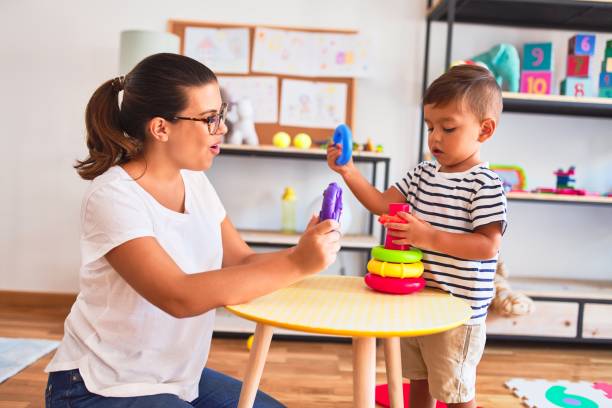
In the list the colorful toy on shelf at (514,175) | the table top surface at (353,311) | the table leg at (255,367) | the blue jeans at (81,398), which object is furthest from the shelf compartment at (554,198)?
the blue jeans at (81,398)

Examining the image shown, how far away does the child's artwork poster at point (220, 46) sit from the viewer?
113 inches

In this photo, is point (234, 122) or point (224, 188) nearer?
point (234, 122)

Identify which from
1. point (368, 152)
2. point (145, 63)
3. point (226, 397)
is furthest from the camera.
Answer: point (368, 152)

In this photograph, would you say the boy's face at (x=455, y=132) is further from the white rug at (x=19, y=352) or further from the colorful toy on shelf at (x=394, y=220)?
the white rug at (x=19, y=352)

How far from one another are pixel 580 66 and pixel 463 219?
1.75 m

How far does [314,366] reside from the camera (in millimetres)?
2314

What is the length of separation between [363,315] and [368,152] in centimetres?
174

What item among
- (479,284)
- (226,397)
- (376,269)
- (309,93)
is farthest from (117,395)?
(309,93)

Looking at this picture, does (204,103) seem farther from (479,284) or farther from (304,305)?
(479,284)

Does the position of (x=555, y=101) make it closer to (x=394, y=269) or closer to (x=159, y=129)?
(x=394, y=269)

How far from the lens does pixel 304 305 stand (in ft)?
3.28

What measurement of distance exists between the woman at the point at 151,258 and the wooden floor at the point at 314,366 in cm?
90

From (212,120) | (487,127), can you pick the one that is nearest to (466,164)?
(487,127)

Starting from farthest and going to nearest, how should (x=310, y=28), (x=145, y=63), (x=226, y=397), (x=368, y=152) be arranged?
1. (x=310, y=28)
2. (x=368, y=152)
3. (x=226, y=397)
4. (x=145, y=63)
